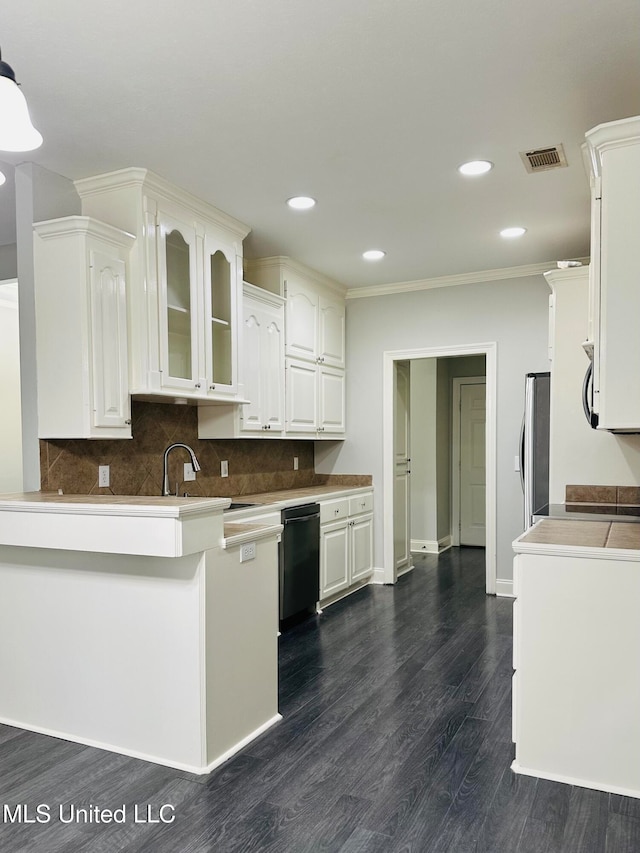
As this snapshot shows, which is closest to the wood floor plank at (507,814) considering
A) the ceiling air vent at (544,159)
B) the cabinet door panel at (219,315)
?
the cabinet door panel at (219,315)

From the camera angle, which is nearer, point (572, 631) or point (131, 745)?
point (572, 631)

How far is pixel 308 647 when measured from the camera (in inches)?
154

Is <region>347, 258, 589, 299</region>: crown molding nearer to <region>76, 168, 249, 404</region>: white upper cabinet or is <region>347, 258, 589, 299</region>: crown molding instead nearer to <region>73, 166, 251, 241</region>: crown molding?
<region>76, 168, 249, 404</region>: white upper cabinet

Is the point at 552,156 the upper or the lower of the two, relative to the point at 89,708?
upper

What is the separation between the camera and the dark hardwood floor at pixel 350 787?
6.57 feet

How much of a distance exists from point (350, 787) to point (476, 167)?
2819 millimetres

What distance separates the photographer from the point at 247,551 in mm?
2660

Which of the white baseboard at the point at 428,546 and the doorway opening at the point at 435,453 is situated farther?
the white baseboard at the point at 428,546

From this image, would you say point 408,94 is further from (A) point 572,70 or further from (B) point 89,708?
(B) point 89,708

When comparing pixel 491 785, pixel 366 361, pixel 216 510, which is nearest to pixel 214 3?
pixel 216 510

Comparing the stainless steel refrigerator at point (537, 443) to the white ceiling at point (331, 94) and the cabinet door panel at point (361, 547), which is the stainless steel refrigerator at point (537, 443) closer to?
the white ceiling at point (331, 94)

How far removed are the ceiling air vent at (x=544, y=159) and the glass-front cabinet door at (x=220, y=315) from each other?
70.3 inches

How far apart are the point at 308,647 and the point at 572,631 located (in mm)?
1950

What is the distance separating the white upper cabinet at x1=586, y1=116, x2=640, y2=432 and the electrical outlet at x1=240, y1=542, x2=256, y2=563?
4.81ft
